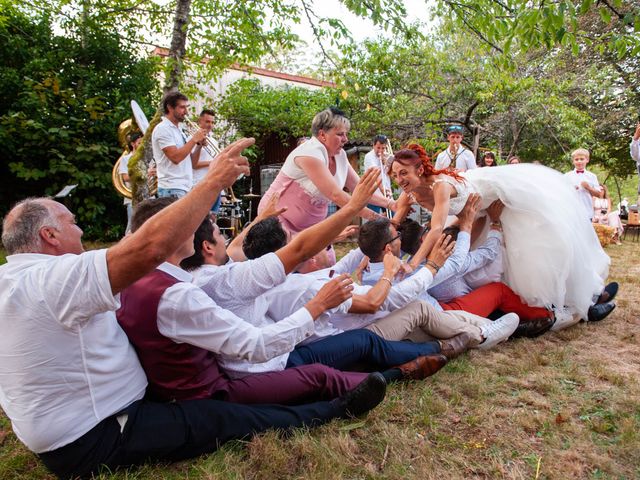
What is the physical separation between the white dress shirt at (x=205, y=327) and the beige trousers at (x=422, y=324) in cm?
116

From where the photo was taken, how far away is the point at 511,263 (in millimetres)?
3480

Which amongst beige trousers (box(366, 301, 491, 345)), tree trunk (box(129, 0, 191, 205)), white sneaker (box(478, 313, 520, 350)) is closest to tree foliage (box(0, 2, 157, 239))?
tree trunk (box(129, 0, 191, 205))

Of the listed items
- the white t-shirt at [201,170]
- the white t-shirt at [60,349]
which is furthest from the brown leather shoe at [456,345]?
the white t-shirt at [201,170]

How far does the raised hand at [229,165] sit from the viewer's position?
143 cm

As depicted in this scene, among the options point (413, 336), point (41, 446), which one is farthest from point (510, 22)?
point (41, 446)

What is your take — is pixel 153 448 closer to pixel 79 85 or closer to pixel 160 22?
pixel 79 85

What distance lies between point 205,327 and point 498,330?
2.25 metres

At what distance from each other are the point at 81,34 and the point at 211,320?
9056 millimetres

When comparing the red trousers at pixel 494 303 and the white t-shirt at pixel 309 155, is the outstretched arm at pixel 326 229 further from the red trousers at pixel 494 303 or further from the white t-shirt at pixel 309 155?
the red trousers at pixel 494 303

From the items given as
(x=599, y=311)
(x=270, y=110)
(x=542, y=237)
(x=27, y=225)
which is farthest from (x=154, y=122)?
(x=270, y=110)

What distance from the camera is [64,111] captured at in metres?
8.02

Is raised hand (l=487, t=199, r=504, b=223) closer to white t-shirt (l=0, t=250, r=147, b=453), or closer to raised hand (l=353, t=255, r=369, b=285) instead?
raised hand (l=353, t=255, r=369, b=285)

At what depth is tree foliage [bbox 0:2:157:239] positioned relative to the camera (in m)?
7.83

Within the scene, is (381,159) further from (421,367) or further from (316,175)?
(421,367)
